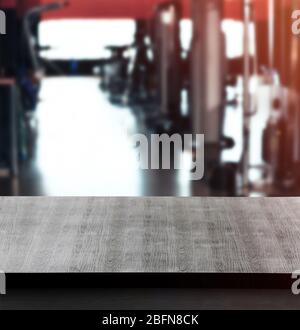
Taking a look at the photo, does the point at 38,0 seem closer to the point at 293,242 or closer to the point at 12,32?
the point at 12,32

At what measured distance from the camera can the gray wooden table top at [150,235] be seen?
1.92 m

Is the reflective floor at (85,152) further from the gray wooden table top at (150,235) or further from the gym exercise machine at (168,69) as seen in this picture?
the gray wooden table top at (150,235)

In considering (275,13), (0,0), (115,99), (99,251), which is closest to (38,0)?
(0,0)

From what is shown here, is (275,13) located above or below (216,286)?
above

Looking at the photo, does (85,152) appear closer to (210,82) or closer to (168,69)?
(168,69)

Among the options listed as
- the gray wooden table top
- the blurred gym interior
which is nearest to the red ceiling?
the blurred gym interior

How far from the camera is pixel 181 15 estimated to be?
338 cm

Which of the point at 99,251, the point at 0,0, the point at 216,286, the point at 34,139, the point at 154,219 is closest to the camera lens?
the point at 216,286

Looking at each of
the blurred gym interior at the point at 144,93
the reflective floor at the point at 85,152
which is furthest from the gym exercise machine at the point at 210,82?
the reflective floor at the point at 85,152

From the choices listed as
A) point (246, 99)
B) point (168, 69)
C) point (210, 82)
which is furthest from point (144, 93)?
point (246, 99)

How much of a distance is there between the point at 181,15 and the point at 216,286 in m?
1.77

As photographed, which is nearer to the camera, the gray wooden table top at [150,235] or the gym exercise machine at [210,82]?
the gray wooden table top at [150,235]

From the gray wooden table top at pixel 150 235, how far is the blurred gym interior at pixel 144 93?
951 mm

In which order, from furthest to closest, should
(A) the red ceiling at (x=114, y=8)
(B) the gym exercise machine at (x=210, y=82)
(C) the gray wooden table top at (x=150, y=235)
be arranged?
1. (B) the gym exercise machine at (x=210, y=82)
2. (A) the red ceiling at (x=114, y=8)
3. (C) the gray wooden table top at (x=150, y=235)
